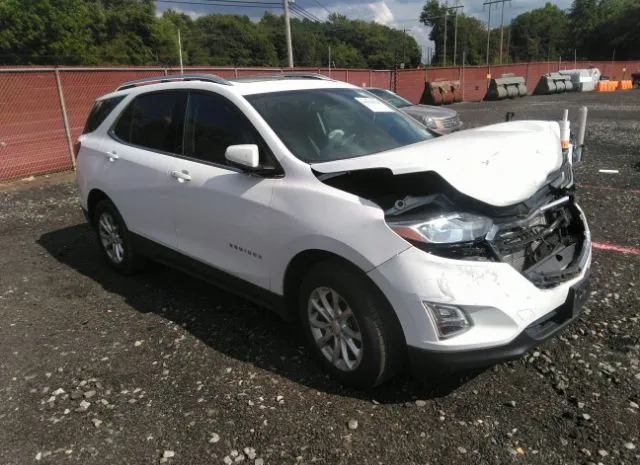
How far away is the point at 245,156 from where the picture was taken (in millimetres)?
3297

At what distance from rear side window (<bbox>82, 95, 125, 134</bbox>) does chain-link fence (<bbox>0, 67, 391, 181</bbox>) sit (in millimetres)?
6023

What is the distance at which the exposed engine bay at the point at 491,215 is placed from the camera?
8.87 ft

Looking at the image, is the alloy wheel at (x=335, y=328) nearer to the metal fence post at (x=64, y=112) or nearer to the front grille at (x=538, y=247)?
the front grille at (x=538, y=247)

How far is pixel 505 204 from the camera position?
2.79 metres

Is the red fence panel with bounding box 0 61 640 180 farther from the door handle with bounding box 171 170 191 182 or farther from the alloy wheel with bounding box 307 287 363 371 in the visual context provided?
the alloy wheel with bounding box 307 287 363 371

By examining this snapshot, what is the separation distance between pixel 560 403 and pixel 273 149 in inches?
87.6

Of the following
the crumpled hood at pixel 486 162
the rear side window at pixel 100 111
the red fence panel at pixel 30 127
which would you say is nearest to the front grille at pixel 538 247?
the crumpled hood at pixel 486 162

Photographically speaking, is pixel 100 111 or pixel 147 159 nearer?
pixel 147 159

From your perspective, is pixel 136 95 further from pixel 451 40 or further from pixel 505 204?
pixel 451 40

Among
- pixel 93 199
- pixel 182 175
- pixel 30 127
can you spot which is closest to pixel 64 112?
pixel 30 127

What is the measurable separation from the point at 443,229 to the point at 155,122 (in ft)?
9.44

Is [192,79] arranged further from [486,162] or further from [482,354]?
[482,354]

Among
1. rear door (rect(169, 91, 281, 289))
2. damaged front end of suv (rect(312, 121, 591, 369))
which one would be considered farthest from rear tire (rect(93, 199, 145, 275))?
damaged front end of suv (rect(312, 121, 591, 369))

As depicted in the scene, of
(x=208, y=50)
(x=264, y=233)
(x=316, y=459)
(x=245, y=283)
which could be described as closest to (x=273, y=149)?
(x=264, y=233)
